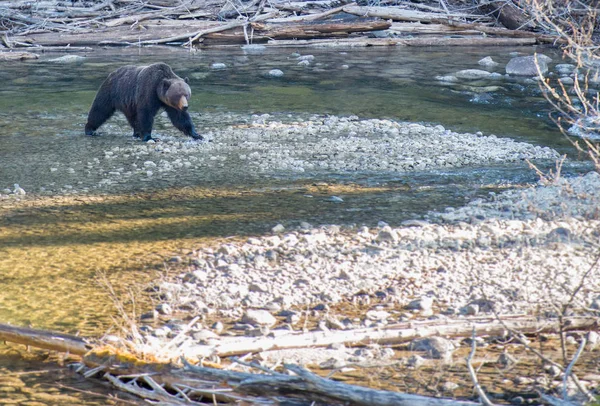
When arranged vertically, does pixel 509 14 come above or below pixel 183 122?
above

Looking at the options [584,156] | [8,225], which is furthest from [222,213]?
[584,156]

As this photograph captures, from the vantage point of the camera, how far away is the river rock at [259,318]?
14.2ft

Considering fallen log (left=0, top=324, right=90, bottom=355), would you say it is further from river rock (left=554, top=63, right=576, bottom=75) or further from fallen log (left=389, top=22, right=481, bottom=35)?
fallen log (left=389, top=22, right=481, bottom=35)

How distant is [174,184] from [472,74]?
853 centimetres

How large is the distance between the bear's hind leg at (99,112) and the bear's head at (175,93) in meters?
0.89

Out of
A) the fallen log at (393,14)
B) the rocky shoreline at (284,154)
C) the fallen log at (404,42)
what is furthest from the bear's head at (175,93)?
the fallen log at (393,14)

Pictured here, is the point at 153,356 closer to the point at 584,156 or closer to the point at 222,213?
the point at 222,213

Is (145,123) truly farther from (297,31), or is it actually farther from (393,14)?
(393,14)

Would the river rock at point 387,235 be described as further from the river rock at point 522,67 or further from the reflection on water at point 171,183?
Result: the river rock at point 522,67

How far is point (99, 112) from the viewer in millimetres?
9344

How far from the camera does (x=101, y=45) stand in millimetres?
18359

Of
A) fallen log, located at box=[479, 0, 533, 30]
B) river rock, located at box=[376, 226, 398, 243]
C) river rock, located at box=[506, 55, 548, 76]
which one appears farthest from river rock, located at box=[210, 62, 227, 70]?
river rock, located at box=[376, 226, 398, 243]

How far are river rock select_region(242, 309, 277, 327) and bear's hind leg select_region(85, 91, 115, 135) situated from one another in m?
5.56

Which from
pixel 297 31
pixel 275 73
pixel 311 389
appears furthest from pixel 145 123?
pixel 297 31
